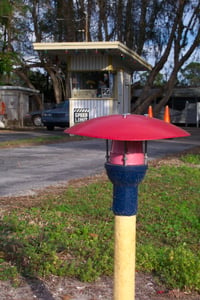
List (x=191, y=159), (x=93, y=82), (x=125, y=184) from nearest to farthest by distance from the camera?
1. (x=125, y=184)
2. (x=191, y=159)
3. (x=93, y=82)

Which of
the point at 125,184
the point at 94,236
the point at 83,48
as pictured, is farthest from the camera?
the point at 83,48

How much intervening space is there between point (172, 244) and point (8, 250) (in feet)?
5.51

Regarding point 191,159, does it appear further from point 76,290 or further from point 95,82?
point 95,82

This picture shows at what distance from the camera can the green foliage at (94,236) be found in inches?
163

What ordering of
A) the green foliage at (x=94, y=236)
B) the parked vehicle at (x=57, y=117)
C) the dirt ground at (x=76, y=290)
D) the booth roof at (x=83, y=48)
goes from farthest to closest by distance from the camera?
1. the parked vehicle at (x=57, y=117)
2. the booth roof at (x=83, y=48)
3. the green foliage at (x=94, y=236)
4. the dirt ground at (x=76, y=290)

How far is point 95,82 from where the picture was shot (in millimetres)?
19234

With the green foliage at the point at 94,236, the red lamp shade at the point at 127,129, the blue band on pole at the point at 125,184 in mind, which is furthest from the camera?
the green foliage at the point at 94,236

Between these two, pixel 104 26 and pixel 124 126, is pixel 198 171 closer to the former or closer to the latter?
pixel 124 126

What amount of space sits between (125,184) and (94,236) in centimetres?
245

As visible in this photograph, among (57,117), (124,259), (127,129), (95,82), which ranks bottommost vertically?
(124,259)

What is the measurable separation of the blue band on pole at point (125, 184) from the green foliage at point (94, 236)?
1481 mm

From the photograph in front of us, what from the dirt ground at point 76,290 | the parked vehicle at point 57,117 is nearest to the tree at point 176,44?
the parked vehicle at point 57,117

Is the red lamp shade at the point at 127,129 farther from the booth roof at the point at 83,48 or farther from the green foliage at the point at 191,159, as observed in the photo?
the booth roof at the point at 83,48

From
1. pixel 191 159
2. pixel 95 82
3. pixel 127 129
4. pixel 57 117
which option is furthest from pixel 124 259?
pixel 57 117
